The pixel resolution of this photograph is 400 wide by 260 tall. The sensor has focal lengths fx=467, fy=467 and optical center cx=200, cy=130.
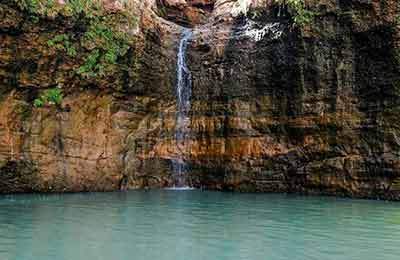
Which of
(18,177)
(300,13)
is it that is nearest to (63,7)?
(18,177)

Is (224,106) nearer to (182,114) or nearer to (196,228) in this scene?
(182,114)

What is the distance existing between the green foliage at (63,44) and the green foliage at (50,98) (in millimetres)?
1050

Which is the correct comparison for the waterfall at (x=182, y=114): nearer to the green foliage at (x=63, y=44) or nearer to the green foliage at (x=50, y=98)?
the green foliage at (x=63, y=44)

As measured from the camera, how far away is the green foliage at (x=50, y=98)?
1214cm

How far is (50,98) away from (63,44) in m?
1.46

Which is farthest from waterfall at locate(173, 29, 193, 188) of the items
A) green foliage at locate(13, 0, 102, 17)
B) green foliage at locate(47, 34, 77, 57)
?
green foliage at locate(47, 34, 77, 57)

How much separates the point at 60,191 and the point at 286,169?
609 centimetres

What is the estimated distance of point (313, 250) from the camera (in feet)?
18.8

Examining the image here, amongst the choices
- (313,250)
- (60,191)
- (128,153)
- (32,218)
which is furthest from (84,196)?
(313,250)

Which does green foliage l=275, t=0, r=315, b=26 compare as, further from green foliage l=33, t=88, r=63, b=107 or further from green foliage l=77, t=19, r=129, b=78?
green foliage l=33, t=88, r=63, b=107

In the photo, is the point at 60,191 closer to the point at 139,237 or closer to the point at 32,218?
the point at 32,218

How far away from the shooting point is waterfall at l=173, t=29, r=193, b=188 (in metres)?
14.0

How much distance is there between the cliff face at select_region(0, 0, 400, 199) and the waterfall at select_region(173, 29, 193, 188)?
0.15 m

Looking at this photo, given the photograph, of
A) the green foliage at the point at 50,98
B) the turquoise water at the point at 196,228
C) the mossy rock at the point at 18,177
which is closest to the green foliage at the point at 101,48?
→ the green foliage at the point at 50,98
